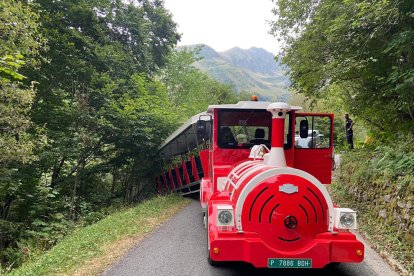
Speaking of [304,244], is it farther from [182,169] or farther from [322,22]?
[182,169]

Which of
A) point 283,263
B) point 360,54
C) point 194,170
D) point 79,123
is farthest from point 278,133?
point 79,123

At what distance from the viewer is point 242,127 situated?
6250mm

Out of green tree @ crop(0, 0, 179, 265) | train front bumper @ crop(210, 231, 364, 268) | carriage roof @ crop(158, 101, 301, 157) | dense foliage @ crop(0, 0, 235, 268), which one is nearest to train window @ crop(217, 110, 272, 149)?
carriage roof @ crop(158, 101, 301, 157)

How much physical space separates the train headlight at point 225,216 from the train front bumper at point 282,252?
0.47ft

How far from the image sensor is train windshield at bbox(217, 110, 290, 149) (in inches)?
243

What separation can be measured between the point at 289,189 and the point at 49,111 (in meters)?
10.5

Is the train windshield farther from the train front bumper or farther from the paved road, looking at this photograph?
the train front bumper

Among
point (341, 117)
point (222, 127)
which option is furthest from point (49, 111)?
point (341, 117)

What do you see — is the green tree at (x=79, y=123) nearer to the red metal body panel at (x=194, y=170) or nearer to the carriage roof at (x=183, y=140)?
the carriage roof at (x=183, y=140)

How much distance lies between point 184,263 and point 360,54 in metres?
6.09

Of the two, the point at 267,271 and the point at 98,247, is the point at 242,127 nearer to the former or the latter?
the point at 267,271

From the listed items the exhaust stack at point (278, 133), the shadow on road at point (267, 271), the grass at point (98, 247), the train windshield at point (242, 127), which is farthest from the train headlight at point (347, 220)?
the grass at point (98, 247)

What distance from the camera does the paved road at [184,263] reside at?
4.74 metres

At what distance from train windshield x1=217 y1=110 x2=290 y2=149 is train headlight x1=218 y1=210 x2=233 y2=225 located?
2.34 m
